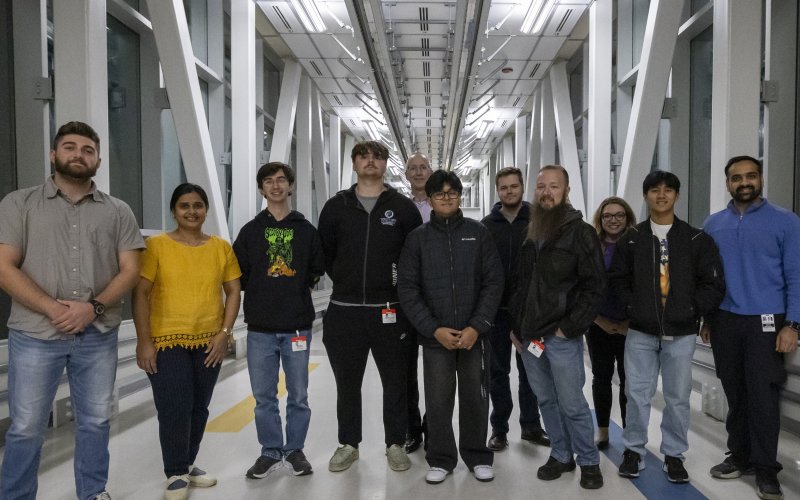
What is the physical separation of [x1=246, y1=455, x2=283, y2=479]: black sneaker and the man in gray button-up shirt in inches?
28.7

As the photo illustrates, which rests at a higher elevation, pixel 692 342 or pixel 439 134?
pixel 439 134

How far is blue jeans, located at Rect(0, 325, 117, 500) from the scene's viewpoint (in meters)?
2.38

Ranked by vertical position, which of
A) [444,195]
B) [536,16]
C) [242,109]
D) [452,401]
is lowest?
[452,401]

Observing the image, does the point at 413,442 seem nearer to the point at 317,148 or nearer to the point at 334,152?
the point at 317,148

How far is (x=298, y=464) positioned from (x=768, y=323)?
2.54 m

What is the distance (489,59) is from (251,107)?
13.5 feet

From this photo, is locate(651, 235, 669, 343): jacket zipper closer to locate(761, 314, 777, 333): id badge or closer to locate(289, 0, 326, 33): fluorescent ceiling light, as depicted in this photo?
locate(761, 314, 777, 333): id badge

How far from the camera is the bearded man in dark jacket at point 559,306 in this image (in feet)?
9.45

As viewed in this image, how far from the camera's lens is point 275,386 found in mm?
3154

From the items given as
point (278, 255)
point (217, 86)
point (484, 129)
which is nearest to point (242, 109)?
point (217, 86)


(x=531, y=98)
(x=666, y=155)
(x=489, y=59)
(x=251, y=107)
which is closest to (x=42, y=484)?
(x=251, y=107)

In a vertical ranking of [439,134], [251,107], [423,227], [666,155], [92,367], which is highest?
[439,134]

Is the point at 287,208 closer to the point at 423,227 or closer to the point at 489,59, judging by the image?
the point at 423,227

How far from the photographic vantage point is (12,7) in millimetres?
4293
